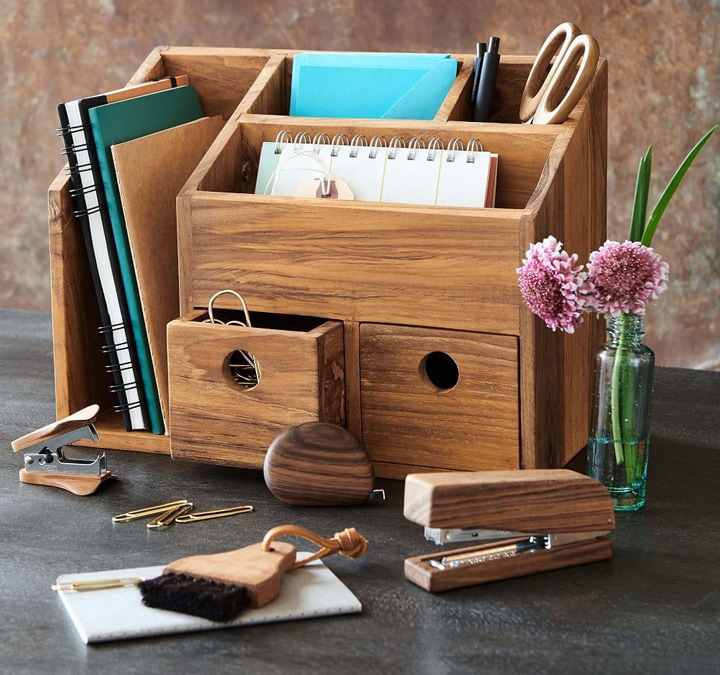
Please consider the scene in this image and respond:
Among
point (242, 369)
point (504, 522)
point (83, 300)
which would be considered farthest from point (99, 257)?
point (504, 522)

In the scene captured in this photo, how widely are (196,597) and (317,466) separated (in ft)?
0.94

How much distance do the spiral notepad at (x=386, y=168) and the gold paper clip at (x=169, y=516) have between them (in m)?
0.39

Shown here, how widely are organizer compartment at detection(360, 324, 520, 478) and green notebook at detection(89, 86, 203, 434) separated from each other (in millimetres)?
297

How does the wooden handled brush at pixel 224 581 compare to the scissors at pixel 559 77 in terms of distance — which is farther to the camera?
the scissors at pixel 559 77

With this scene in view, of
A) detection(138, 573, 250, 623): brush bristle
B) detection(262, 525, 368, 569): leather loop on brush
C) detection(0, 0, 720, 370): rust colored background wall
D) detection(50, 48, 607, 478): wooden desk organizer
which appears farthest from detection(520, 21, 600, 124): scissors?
detection(0, 0, 720, 370): rust colored background wall

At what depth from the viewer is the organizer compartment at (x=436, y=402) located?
4.05 feet

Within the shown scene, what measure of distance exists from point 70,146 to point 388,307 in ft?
1.43

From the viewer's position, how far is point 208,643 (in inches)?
35.6

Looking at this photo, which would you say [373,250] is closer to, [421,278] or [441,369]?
[421,278]

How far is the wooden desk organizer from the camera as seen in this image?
122 cm

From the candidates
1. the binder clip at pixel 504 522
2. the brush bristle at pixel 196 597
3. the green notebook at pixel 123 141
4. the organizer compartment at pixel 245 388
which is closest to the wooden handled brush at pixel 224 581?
the brush bristle at pixel 196 597

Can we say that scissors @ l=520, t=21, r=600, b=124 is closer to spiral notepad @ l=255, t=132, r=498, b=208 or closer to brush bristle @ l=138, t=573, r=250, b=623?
spiral notepad @ l=255, t=132, r=498, b=208

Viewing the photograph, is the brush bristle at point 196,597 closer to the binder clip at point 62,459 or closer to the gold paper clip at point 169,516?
the gold paper clip at point 169,516

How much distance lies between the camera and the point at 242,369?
54.2 inches
